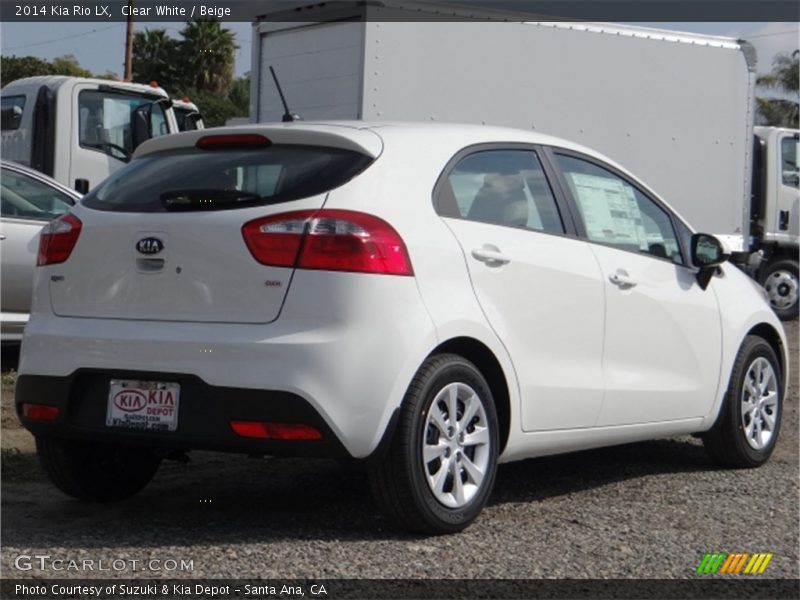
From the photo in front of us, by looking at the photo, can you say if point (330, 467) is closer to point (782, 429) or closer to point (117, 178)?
point (117, 178)

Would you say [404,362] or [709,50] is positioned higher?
[709,50]

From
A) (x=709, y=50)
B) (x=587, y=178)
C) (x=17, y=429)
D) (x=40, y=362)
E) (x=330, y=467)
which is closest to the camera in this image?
(x=40, y=362)

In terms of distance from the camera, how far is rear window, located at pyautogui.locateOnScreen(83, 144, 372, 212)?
500cm

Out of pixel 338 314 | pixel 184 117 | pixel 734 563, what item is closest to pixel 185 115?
pixel 184 117

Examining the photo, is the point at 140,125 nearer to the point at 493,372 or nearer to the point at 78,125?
the point at 78,125

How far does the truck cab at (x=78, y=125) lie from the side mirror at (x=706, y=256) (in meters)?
8.48

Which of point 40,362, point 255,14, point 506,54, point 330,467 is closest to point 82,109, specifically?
point 255,14

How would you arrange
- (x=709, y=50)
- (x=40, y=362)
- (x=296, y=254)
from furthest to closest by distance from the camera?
(x=709, y=50) → (x=40, y=362) → (x=296, y=254)

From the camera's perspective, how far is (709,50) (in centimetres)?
1391

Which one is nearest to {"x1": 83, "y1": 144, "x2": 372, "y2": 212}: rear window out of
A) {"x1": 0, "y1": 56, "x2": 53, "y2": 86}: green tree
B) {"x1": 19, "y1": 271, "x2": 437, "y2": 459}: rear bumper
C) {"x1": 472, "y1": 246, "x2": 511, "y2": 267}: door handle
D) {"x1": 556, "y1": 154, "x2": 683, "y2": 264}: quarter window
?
{"x1": 19, "y1": 271, "x2": 437, "y2": 459}: rear bumper

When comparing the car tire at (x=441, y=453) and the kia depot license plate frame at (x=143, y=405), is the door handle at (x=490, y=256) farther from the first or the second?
the kia depot license plate frame at (x=143, y=405)

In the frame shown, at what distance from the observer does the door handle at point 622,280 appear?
6.07 metres

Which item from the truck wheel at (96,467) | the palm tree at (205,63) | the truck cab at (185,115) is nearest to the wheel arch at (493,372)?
the truck wheel at (96,467)

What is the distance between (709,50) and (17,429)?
8943mm
